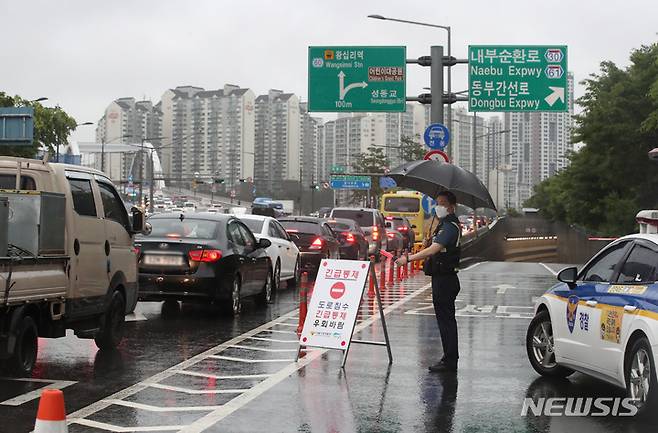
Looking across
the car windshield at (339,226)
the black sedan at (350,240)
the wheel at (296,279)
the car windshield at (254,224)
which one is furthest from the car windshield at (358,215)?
the car windshield at (254,224)

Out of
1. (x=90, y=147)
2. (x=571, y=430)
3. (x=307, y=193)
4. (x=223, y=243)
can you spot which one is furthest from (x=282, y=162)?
(x=571, y=430)

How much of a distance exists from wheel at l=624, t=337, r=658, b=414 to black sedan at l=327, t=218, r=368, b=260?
2056cm

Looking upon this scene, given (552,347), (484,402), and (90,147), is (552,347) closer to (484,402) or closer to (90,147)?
(484,402)

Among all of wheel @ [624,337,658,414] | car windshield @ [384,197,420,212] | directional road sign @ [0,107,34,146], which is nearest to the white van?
wheel @ [624,337,658,414]

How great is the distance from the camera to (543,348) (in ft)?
31.6

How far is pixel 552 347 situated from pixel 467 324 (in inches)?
189

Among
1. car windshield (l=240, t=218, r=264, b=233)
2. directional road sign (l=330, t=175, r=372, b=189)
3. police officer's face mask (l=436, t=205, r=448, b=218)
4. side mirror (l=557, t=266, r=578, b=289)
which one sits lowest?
side mirror (l=557, t=266, r=578, b=289)

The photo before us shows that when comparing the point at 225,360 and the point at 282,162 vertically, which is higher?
the point at 282,162

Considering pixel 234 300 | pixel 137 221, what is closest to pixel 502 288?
pixel 234 300

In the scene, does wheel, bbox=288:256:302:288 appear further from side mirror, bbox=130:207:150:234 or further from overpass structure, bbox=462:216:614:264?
overpass structure, bbox=462:216:614:264

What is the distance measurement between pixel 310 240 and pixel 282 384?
49.2ft

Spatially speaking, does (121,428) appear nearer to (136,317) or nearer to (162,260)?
(162,260)

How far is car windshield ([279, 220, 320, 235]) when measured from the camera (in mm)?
23953

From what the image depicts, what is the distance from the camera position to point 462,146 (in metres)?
103
